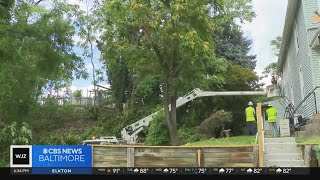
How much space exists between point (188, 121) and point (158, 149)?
339 inches

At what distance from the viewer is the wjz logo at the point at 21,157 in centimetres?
339

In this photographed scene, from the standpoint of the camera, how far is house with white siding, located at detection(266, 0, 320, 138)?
9.09m

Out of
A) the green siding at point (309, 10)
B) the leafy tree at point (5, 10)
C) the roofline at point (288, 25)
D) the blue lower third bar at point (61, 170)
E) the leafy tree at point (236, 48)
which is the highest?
the leafy tree at point (236, 48)

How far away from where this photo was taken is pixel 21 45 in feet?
19.2

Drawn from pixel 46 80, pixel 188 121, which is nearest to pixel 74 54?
pixel 46 80

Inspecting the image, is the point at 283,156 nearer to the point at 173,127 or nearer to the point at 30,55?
the point at 30,55

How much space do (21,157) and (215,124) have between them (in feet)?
29.6

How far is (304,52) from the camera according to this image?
A: 33.4 ft

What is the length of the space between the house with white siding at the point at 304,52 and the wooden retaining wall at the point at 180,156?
189 inches

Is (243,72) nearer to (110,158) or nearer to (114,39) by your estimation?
(114,39)

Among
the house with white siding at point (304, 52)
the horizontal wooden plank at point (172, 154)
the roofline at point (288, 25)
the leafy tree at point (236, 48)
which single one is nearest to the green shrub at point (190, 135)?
the house with white siding at point (304, 52)

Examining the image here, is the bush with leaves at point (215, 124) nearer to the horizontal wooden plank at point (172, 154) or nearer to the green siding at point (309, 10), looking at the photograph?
the green siding at point (309, 10)

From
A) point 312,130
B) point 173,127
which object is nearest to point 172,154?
point 312,130

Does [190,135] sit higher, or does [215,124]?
[215,124]
